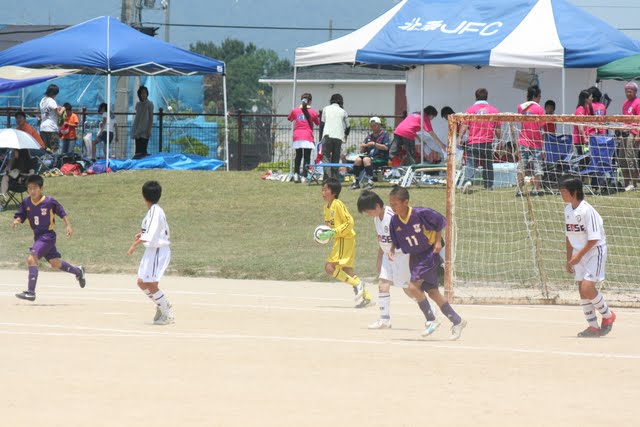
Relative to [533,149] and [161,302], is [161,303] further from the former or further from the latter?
[533,149]

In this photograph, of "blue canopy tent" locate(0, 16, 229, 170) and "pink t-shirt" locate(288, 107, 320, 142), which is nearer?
"pink t-shirt" locate(288, 107, 320, 142)

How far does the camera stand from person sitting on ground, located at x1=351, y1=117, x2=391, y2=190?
2419 cm

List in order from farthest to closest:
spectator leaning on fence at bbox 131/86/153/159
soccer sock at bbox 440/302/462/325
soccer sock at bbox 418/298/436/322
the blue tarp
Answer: spectator leaning on fence at bbox 131/86/153/159
the blue tarp
soccer sock at bbox 418/298/436/322
soccer sock at bbox 440/302/462/325

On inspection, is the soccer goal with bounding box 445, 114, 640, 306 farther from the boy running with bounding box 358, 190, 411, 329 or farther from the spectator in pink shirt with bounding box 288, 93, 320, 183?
the spectator in pink shirt with bounding box 288, 93, 320, 183

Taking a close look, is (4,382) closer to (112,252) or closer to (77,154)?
(112,252)

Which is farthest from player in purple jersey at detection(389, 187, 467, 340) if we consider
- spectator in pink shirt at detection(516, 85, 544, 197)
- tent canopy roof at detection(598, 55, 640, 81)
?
tent canopy roof at detection(598, 55, 640, 81)

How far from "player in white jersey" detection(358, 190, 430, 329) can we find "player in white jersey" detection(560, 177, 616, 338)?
1656 millimetres

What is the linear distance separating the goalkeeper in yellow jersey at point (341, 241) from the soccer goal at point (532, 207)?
1.40 m

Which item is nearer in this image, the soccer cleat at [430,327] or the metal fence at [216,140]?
the soccer cleat at [430,327]

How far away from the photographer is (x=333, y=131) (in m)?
25.0

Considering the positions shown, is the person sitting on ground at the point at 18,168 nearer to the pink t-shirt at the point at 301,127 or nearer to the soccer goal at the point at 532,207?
the pink t-shirt at the point at 301,127

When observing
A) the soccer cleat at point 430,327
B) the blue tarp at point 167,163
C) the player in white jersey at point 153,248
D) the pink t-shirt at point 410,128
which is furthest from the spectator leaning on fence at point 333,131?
the soccer cleat at point 430,327

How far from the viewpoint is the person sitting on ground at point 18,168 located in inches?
924

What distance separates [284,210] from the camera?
22.9m
